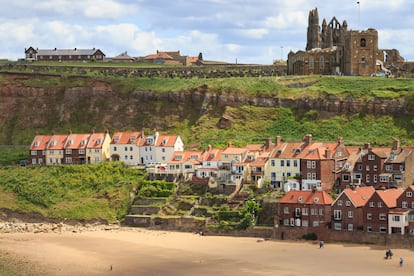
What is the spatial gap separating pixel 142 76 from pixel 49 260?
239 ft

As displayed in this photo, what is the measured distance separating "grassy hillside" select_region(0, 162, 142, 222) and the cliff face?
19735mm

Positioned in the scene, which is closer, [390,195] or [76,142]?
[390,195]

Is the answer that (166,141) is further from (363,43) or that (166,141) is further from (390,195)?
(363,43)

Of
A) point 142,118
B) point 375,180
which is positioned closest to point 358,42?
point 142,118

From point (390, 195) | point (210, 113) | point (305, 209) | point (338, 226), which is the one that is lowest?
point (338, 226)

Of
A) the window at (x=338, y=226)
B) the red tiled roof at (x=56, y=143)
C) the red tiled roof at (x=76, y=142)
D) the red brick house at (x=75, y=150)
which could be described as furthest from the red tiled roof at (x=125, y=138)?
the window at (x=338, y=226)

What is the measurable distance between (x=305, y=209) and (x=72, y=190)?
30.3 metres

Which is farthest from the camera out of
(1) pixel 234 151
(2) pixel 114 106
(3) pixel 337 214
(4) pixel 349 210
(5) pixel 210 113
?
(2) pixel 114 106

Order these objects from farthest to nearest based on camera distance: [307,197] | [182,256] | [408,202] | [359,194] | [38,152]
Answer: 1. [38,152]
2. [307,197]
3. [359,194]
4. [408,202]
5. [182,256]

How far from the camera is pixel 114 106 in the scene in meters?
127

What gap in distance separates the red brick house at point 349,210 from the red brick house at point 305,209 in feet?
2.77

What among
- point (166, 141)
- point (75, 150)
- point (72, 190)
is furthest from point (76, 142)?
point (166, 141)

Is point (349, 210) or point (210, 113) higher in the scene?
point (210, 113)

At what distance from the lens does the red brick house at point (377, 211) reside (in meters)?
76.6
